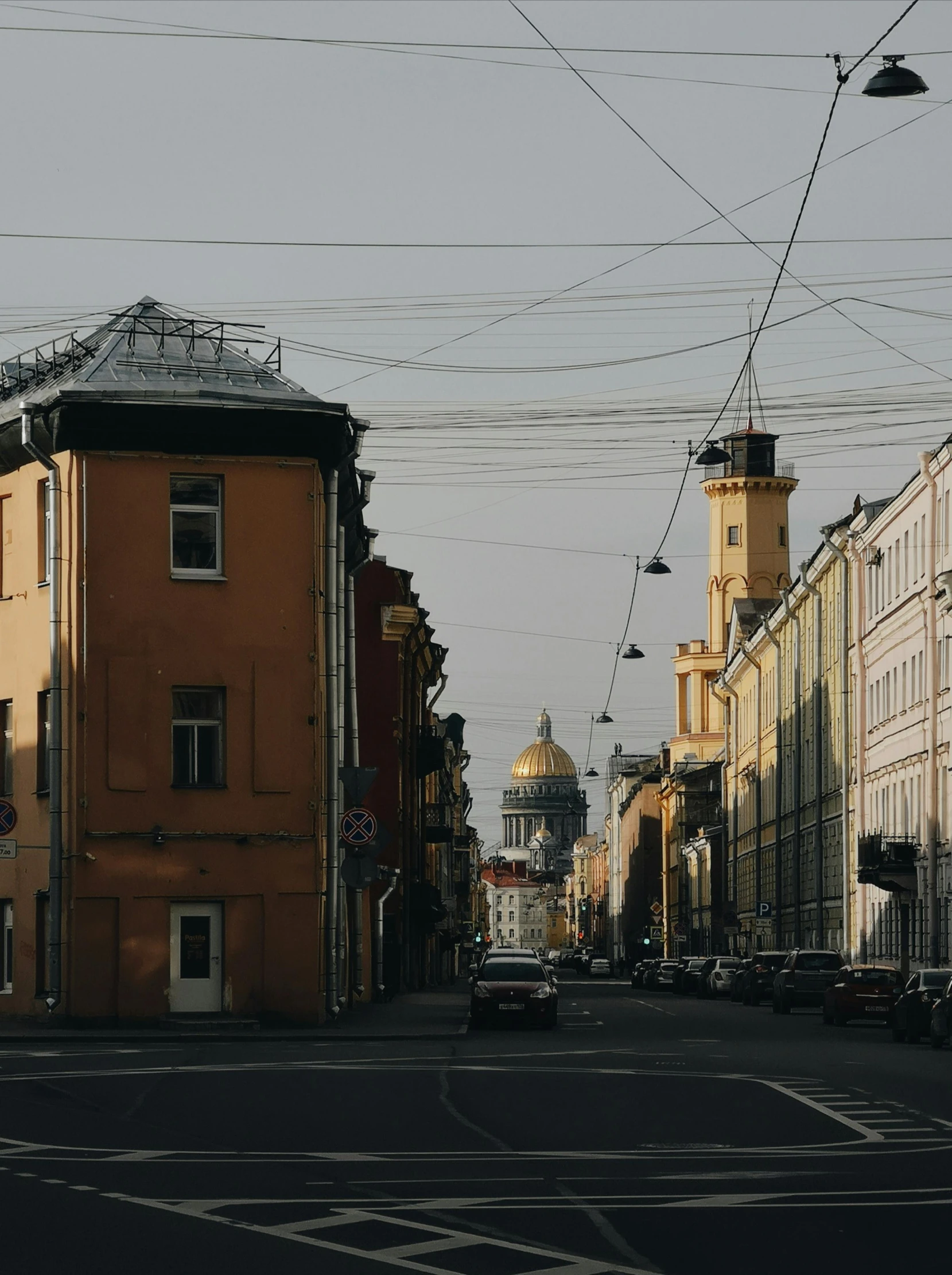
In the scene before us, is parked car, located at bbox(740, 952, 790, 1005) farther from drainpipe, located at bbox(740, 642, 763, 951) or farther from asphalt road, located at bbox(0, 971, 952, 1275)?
asphalt road, located at bbox(0, 971, 952, 1275)

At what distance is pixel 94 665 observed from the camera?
3180cm

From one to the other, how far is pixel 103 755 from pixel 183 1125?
17.1 m

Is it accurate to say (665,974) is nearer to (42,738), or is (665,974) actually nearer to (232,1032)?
(42,738)

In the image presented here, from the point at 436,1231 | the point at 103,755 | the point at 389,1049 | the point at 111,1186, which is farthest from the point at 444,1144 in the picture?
the point at 103,755

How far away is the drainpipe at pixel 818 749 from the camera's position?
206 ft

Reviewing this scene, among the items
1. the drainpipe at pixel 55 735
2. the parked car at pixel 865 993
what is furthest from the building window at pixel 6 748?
the parked car at pixel 865 993

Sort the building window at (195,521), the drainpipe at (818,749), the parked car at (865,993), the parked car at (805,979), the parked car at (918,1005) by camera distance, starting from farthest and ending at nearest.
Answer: the drainpipe at (818,749), the parked car at (805,979), the parked car at (865,993), the building window at (195,521), the parked car at (918,1005)

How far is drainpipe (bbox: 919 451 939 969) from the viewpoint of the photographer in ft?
165

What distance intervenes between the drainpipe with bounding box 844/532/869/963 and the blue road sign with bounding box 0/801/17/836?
3398 cm

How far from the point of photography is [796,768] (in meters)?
68.6

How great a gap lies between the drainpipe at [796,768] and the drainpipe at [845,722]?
5.28m

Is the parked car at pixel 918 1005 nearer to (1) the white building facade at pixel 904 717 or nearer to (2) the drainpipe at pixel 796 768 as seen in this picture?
(1) the white building facade at pixel 904 717

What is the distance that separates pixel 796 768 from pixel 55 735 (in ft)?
134

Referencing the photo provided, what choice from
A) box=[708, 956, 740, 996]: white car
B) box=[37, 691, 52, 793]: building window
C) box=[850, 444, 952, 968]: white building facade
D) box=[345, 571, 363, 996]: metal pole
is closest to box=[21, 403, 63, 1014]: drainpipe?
box=[37, 691, 52, 793]: building window
